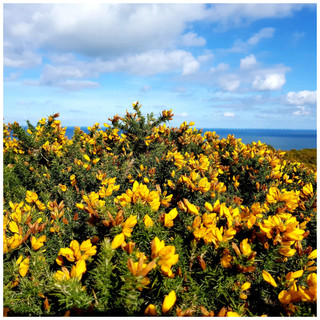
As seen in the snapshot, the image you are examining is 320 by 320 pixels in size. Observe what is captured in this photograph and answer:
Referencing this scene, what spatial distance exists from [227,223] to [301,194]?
1339 mm

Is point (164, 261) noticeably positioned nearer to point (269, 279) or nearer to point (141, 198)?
point (141, 198)

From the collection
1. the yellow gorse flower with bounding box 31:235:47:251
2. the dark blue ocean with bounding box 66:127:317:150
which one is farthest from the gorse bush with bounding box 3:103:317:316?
the dark blue ocean with bounding box 66:127:317:150

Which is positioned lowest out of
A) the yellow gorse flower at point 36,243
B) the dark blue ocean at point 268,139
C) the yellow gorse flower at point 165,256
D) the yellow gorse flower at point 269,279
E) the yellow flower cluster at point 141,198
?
the yellow gorse flower at point 269,279

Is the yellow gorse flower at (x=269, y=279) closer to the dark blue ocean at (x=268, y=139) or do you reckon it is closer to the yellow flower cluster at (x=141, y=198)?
the yellow flower cluster at (x=141, y=198)

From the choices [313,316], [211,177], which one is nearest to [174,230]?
[313,316]

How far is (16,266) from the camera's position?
1257 millimetres

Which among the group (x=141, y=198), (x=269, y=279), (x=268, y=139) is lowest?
(x=269, y=279)

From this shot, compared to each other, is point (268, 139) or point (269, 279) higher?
point (268, 139)

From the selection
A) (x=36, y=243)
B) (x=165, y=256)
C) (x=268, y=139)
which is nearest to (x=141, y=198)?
(x=165, y=256)

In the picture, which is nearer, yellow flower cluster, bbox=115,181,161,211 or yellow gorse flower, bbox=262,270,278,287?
yellow gorse flower, bbox=262,270,278,287

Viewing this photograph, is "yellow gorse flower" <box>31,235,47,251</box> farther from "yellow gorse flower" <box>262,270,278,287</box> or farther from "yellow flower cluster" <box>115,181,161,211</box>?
"yellow gorse flower" <box>262,270,278,287</box>

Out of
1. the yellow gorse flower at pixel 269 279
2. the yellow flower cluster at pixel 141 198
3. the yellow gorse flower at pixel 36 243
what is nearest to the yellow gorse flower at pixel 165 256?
the yellow flower cluster at pixel 141 198

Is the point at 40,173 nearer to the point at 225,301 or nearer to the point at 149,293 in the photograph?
the point at 149,293

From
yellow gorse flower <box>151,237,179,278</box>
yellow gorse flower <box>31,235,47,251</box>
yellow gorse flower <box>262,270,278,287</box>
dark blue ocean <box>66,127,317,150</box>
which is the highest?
dark blue ocean <box>66,127,317,150</box>
